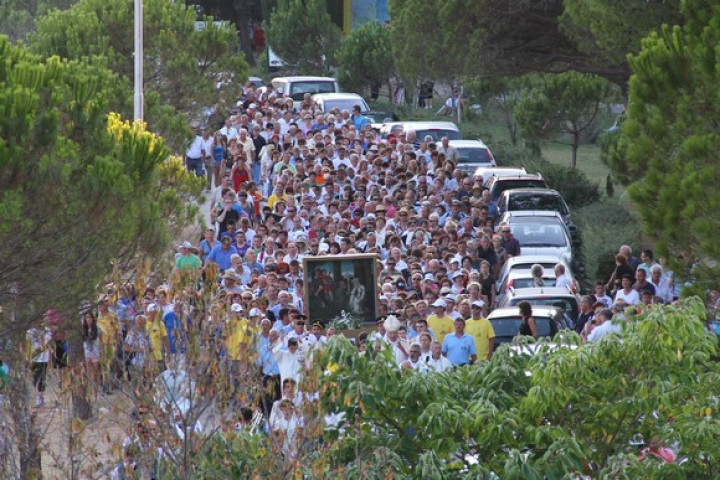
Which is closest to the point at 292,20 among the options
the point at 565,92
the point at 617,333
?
the point at 565,92

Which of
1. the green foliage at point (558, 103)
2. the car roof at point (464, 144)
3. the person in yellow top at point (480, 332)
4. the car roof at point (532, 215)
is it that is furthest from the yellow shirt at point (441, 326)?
the green foliage at point (558, 103)

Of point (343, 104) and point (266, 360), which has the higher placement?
point (343, 104)

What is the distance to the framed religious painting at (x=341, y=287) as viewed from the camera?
2027 centimetres

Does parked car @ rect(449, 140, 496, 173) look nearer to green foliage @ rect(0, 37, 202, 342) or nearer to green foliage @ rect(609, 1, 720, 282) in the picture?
green foliage @ rect(609, 1, 720, 282)

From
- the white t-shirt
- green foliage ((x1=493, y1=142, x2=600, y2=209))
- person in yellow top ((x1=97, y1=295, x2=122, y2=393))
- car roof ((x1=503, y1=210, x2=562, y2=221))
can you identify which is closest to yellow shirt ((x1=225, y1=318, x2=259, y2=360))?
person in yellow top ((x1=97, y1=295, x2=122, y2=393))

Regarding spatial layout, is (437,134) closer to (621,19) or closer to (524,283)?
(621,19)

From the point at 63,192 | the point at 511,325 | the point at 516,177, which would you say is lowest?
the point at 511,325

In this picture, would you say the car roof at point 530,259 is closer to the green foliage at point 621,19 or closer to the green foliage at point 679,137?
the green foliage at point 621,19

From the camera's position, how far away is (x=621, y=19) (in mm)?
26219

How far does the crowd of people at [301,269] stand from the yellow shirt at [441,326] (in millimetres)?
13

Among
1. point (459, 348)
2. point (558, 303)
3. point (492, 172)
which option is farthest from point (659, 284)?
point (492, 172)

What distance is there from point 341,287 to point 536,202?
350 inches

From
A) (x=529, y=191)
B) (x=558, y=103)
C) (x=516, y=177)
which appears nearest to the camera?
(x=529, y=191)

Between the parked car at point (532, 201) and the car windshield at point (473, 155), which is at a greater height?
the car windshield at point (473, 155)
